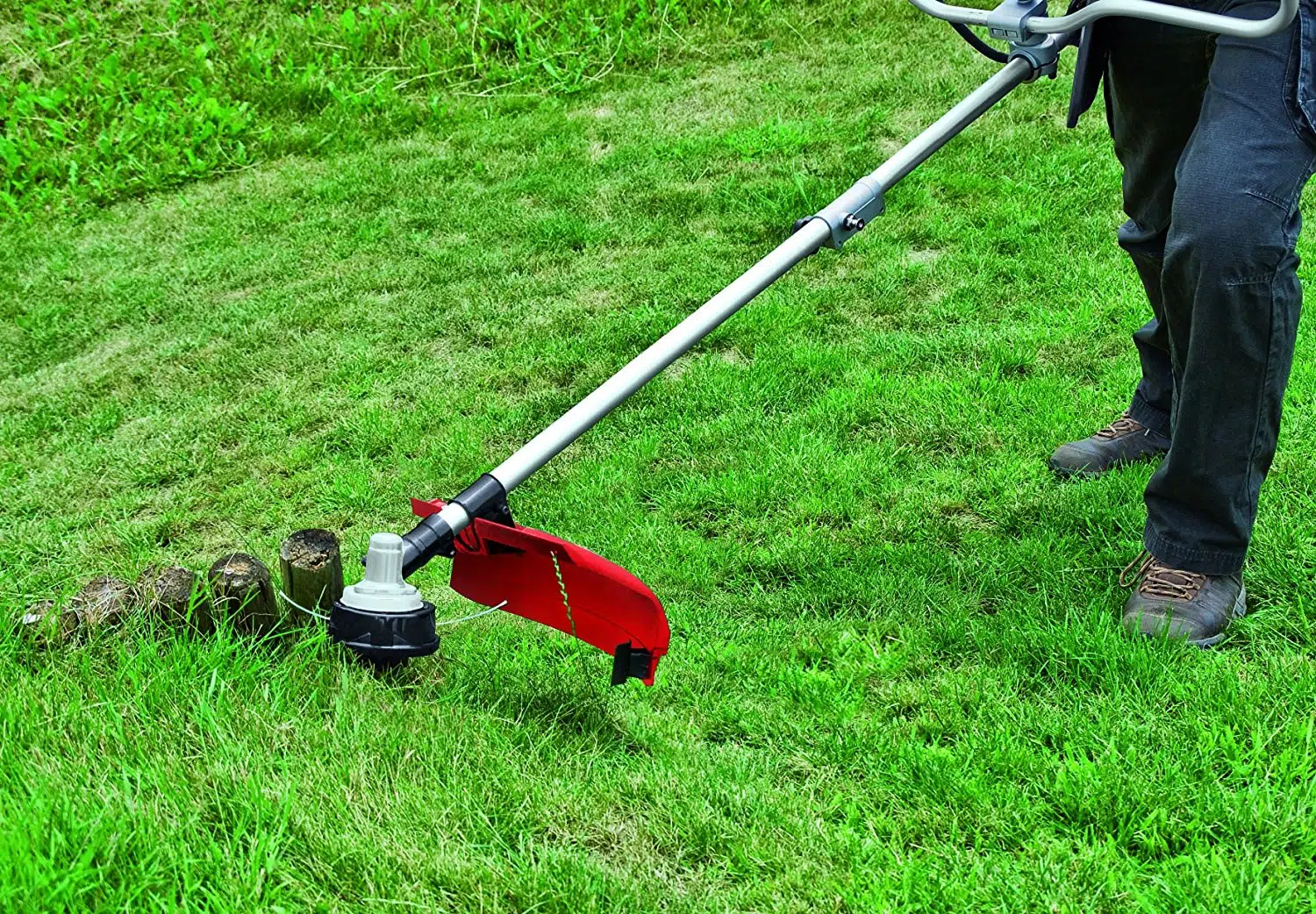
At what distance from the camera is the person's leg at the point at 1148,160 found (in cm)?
286

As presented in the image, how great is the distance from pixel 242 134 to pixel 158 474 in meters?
3.57

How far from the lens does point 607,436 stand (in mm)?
4477

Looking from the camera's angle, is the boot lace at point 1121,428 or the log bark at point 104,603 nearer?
the log bark at point 104,603

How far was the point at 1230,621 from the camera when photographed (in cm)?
276

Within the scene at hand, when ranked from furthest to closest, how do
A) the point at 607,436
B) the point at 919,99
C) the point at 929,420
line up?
the point at 919,99 < the point at 607,436 < the point at 929,420

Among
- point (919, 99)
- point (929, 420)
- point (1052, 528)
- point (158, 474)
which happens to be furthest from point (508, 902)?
point (919, 99)

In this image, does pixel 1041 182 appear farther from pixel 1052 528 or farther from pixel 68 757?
pixel 68 757

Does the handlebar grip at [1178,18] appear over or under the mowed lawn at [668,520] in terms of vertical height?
over

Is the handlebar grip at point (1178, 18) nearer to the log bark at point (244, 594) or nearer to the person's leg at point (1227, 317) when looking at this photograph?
the person's leg at point (1227, 317)

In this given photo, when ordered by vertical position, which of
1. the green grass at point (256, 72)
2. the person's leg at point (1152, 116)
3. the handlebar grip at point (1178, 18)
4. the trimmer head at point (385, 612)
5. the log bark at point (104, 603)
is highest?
the handlebar grip at point (1178, 18)

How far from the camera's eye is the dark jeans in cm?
240

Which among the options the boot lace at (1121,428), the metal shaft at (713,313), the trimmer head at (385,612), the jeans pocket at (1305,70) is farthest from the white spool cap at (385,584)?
the boot lace at (1121,428)

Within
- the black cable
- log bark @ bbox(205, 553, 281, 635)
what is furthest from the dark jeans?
log bark @ bbox(205, 553, 281, 635)

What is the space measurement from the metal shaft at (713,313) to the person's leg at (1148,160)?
10.6 inches
